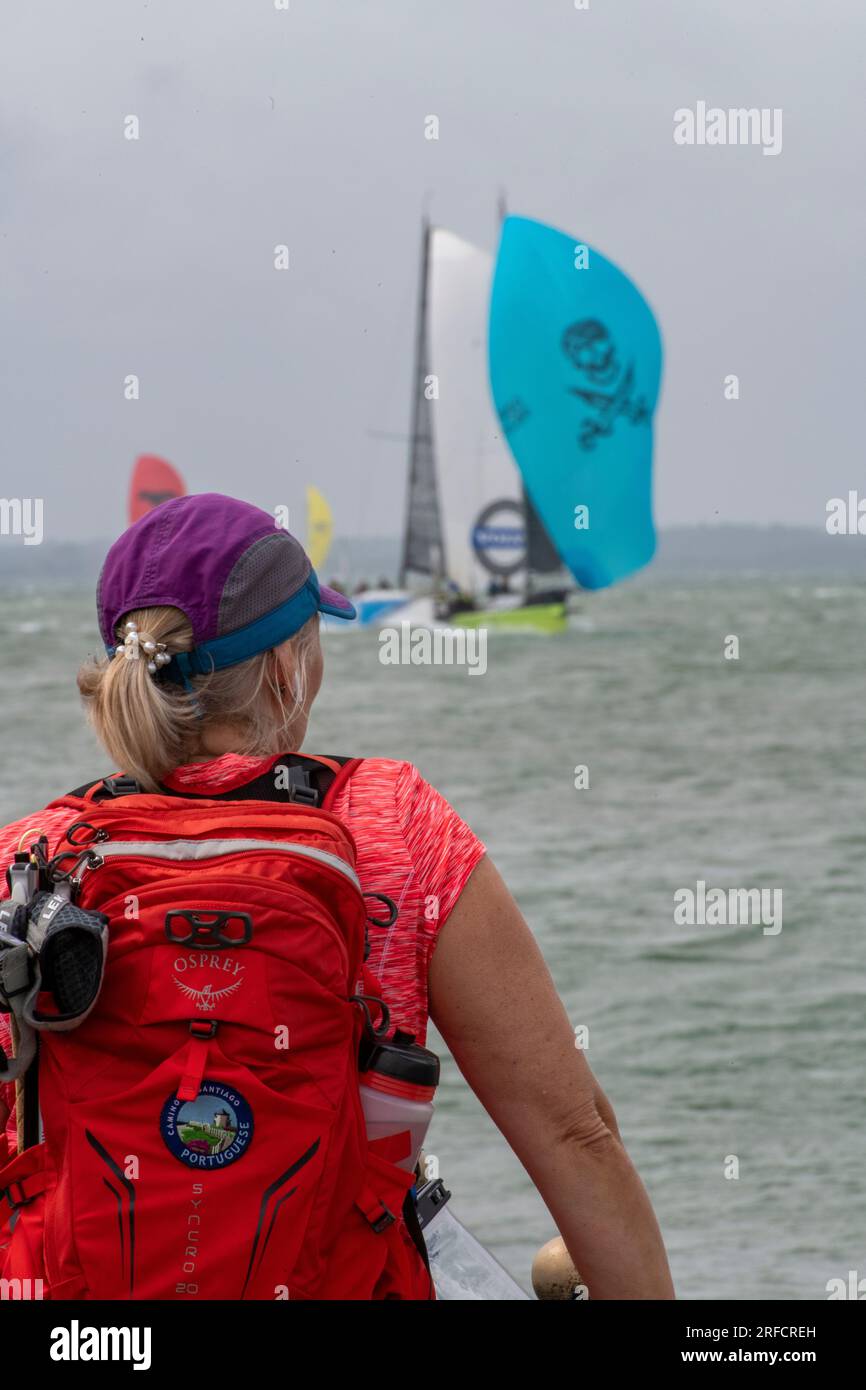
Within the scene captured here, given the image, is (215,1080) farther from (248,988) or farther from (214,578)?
(214,578)

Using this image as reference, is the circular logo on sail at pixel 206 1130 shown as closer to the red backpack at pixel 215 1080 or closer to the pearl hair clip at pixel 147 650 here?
the red backpack at pixel 215 1080

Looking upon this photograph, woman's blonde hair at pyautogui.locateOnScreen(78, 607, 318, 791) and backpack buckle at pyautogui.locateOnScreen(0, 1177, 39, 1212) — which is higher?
woman's blonde hair at pyautogui.locateOnScreen(78, 607, 318, 791)

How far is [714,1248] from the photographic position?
14.1 feet

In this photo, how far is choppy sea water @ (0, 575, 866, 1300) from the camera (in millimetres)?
4633

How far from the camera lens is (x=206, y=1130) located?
3.87ft

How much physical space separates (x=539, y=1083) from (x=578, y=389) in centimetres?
2006

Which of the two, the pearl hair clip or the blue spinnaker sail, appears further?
the blue spinnaker sail

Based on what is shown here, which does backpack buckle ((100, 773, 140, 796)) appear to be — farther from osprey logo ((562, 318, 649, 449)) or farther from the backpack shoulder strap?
osprey logo ((562, 318, 649, 449))

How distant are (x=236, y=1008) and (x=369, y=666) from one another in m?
31.6

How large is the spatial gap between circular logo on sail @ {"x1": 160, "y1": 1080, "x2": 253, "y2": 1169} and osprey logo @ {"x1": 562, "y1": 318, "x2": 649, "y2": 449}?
65.5ft

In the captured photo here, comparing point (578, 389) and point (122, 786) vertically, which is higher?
point (578, 389)

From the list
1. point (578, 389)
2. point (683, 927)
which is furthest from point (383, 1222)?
point (578, 389)

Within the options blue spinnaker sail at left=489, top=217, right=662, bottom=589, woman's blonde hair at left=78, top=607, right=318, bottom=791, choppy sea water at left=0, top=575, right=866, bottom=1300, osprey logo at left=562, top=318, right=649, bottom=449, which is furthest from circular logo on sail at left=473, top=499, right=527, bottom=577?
woman's blonde hair at left=78, top=607, right=318, bottom=791

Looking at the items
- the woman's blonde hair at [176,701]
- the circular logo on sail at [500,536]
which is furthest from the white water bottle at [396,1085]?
the circular logo on sail at [500,536]
